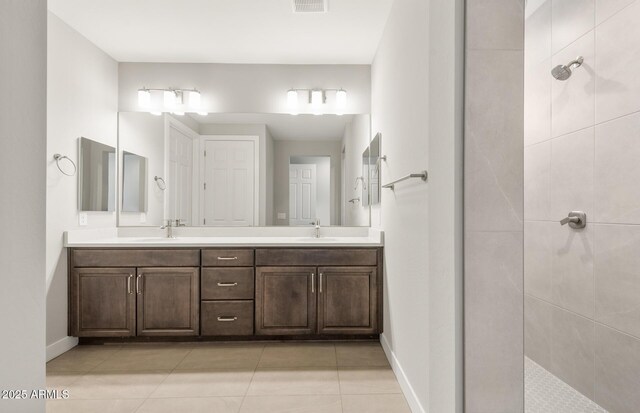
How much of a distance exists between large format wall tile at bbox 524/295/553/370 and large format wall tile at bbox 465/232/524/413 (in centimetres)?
56

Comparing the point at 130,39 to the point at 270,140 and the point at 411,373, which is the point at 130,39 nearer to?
the point at 270,140

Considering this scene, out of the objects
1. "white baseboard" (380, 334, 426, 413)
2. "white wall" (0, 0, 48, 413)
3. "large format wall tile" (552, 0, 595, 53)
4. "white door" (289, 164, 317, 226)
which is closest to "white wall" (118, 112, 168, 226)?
"white door" (289, 164, 317, 226)

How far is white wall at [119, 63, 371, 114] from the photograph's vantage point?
327cm

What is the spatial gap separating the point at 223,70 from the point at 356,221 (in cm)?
188

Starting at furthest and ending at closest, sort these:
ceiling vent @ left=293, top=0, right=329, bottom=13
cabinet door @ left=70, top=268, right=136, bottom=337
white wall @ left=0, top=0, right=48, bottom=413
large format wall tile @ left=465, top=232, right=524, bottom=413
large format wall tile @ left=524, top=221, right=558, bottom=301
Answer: cabinet door @ left=70, top=268, right=136, bottom=337
ceiling vent @ left=293, top=0, right=329, bottom=13
large format wall tile @ left=524, top=221, right=558, bottom=301
large format wall tile @ left=465, top=232, right=524, bottom=413
white wall @ left=0, top=0, right=48, bottom=413

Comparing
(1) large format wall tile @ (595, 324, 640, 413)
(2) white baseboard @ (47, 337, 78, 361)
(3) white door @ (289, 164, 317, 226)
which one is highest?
(3) white door @ (289, 164, 317, 226)

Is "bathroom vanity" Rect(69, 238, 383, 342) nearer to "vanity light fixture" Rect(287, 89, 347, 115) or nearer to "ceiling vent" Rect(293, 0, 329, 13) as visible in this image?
"vanity light fixture" Rect(287, 89, 347, 115)

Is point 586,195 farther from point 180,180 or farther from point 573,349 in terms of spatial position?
point 180,180

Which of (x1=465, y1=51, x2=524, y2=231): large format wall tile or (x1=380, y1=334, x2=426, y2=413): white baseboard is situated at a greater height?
(x1=465, y1=51, x2=524, y2=231): large format wall tile

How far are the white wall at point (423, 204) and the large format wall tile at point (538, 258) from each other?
1.67ft

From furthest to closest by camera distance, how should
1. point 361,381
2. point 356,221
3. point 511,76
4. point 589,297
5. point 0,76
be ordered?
point 356,221 → point 361,381 → point 589,297 → point 511,76 → point 0,76

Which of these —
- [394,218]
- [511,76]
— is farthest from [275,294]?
[511,76]

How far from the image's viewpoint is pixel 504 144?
1200 mm

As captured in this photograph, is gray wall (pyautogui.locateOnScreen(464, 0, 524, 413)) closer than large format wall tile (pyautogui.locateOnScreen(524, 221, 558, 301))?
Yes
